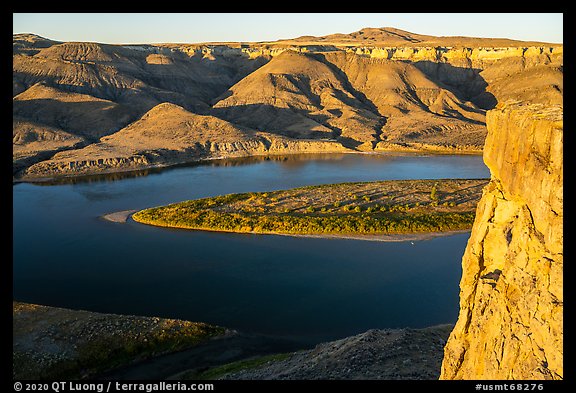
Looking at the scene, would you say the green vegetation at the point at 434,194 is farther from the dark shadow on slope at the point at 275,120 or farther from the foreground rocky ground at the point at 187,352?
the dark shadow on slope at the point at 275,120

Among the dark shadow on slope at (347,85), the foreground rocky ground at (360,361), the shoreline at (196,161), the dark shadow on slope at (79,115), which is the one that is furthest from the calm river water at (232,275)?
the dark shadow on slope at (347,85)

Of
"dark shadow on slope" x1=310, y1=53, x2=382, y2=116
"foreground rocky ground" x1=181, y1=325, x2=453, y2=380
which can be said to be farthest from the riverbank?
"foreground rocky ground" x1=181, y1=325, x2=453, y2=380

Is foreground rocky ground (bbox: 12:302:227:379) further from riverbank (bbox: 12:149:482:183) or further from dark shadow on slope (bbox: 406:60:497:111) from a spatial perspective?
dark shadow on slope (bbox: 406:60:497:111)

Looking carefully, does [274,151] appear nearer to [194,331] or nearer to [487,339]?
[194,331]

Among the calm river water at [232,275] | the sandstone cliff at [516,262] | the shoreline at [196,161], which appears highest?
the sandstone cliff at [516,262]

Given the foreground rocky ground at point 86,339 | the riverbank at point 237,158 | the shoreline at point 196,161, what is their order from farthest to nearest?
the riverbank at point 237,158
the shoreline at point 196,161
the foreground rocky ground at point 86,339

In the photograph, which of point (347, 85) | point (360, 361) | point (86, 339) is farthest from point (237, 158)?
point (360, 361)
